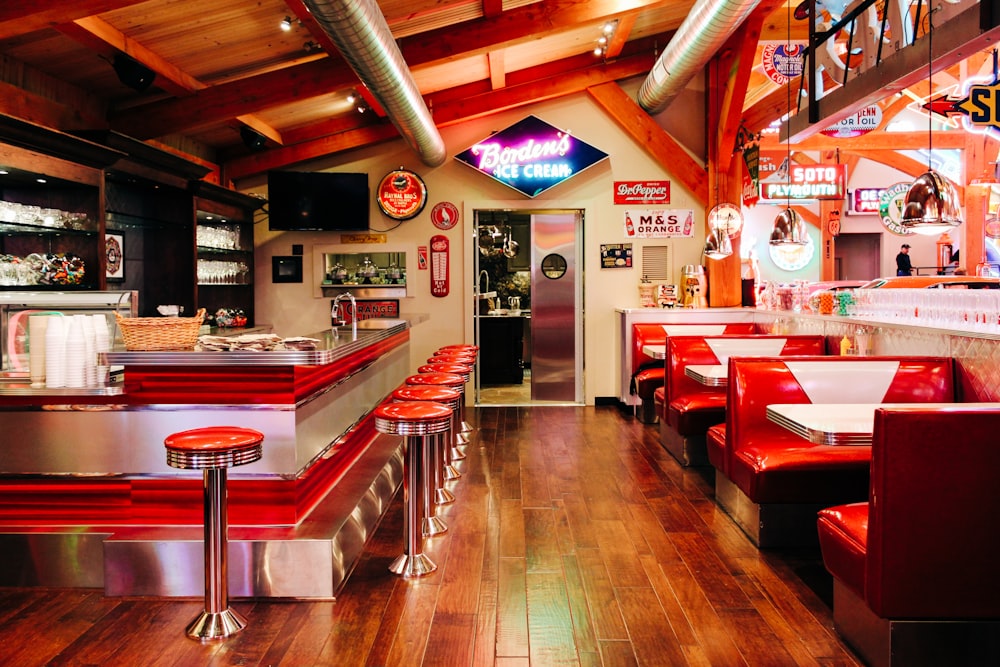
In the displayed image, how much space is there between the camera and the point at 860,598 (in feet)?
9.09

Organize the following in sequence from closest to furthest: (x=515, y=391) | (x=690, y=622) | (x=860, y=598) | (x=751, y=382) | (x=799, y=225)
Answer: (x=860, y=598) → (x=690, y=622) → (x=751, y=382) → (x=799, y=225) → (x=515, y=391)

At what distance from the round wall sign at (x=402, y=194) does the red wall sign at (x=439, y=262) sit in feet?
1.38

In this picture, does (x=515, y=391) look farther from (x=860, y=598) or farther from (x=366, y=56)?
(x=860, y=598)

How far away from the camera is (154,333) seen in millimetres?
3594

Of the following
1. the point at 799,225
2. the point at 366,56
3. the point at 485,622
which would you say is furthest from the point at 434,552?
the point at 799,225

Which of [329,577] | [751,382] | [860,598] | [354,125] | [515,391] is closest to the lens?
[860,598]

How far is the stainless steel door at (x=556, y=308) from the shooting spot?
9.02 m

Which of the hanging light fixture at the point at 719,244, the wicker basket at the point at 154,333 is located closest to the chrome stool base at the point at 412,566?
the wicker basket at the point at 154,333

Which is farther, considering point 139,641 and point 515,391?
point 515,391

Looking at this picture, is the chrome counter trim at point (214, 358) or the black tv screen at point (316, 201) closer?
the chrome counter trim at point (214, 358)

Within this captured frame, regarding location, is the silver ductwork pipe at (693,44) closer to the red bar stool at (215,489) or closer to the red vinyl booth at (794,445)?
the red vinyl booth at (794,445)

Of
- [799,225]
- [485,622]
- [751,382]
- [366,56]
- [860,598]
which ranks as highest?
[366,56]

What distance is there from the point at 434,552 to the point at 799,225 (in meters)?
4.41

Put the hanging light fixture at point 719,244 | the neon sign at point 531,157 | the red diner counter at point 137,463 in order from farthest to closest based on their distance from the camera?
1. the neon sign at point 531,157
2. the hanging light fixture at point 719,244
3. the red diner counter at point 137,463
